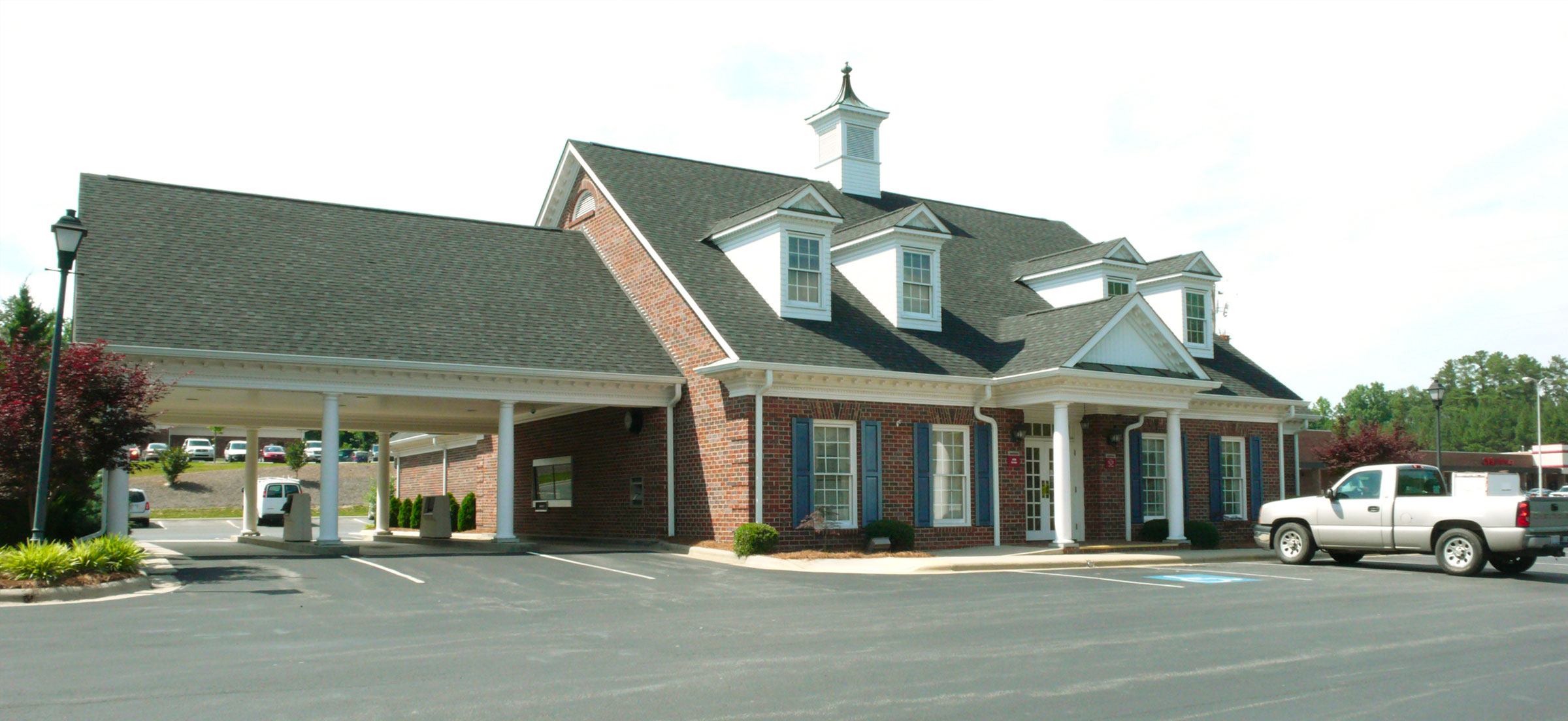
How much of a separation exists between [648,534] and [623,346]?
3.80m

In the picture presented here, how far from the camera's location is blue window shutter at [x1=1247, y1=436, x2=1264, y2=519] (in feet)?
88.5

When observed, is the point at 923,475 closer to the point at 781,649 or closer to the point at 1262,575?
the point at 1262,575

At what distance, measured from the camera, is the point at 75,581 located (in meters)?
14.0

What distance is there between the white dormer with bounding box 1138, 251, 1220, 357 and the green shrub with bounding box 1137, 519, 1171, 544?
210 inches

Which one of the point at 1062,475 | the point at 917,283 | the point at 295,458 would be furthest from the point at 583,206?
the point at 295,458

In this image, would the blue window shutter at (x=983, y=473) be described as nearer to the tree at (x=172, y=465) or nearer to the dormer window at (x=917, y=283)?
the dormer window at (x=917, y=283)

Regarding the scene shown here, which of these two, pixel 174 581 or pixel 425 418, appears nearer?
pixel 174 581

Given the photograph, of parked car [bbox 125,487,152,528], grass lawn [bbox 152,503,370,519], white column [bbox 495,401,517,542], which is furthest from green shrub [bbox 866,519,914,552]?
grass lawn [bbox 152,503,370,519]

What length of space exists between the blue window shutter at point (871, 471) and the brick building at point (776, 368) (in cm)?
5

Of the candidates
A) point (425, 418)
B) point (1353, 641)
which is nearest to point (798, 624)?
point (1353, 641)

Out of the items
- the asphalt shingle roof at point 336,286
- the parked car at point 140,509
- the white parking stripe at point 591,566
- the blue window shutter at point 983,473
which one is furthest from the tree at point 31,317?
the blue window shutter at point 983,473

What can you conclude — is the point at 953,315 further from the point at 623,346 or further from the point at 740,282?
the point at 623,346

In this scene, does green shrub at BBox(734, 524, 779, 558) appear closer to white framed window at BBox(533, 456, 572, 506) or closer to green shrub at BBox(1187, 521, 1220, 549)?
white framed window at BBox(533, 456, 572, 506)

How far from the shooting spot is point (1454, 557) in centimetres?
1828
